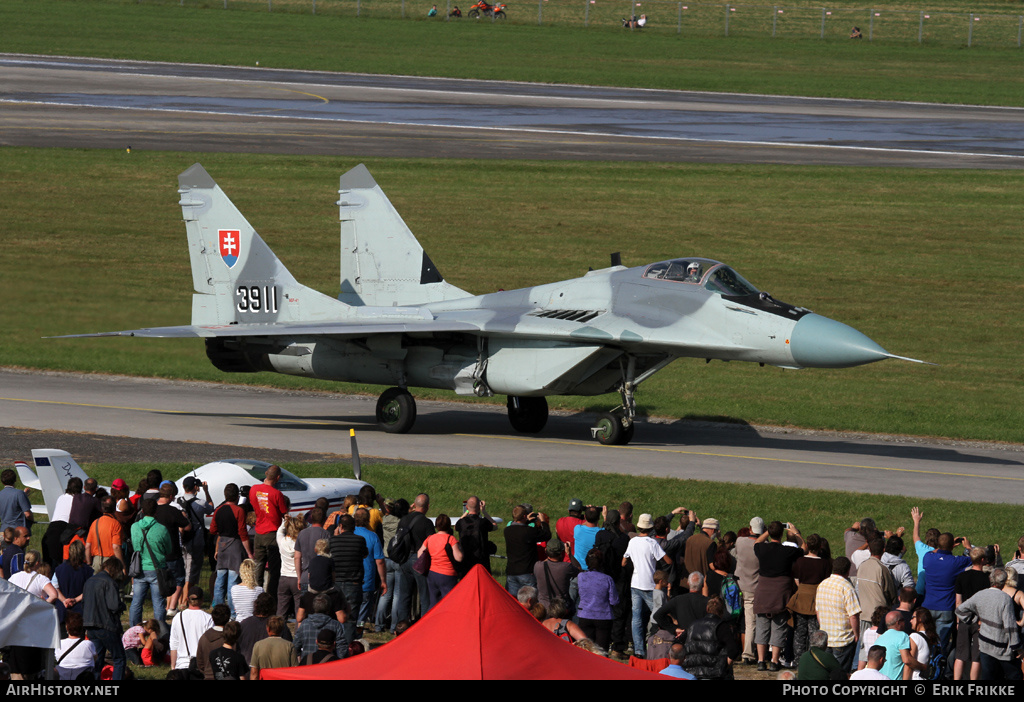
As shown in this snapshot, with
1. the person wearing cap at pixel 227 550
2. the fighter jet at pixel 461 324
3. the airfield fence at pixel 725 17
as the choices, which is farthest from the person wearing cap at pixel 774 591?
the airfield fence at pixel 725 17

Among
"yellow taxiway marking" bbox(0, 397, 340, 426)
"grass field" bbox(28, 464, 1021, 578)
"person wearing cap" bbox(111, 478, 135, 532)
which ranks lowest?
"yellow taxiway marking" bbox(0, 397, 340, 426)

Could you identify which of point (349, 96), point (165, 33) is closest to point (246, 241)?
point (349, 96)

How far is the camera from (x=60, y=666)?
11.8m

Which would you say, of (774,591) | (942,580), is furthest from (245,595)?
(942,580)

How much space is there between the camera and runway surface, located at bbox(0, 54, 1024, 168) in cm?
5038

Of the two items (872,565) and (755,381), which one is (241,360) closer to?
(755,381)

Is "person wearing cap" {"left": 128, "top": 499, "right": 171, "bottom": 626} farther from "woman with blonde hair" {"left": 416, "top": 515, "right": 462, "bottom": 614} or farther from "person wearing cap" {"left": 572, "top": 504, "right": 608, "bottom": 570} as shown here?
"person wearing cap" {"left": 572, "top": 504, "right": 608, "bottom": 570}

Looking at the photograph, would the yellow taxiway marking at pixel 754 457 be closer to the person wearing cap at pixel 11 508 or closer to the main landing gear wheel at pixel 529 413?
the main landing gear wheel at pixel 529 413

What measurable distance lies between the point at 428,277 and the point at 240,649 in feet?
54.8

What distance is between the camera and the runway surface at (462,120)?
5038 cm

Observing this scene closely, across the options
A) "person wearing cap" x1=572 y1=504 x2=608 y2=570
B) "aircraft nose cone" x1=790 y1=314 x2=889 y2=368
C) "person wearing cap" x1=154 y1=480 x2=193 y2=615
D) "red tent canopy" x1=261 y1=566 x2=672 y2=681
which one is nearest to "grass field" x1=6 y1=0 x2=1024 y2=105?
"aircraft nose cone" x1=790 y1=314 x2=889 y2=368

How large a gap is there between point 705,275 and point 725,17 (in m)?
68.2

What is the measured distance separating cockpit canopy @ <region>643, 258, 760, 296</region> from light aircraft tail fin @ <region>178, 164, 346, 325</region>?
7487 mm

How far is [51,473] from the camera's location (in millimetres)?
18469
